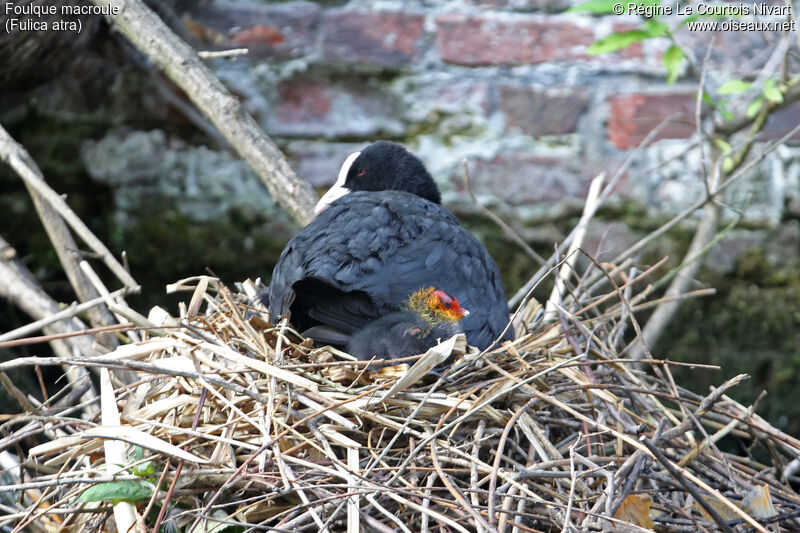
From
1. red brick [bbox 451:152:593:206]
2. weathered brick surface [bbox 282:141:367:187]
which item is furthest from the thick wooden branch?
red brick [bbox 451:152:593:206]

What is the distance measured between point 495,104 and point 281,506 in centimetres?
94

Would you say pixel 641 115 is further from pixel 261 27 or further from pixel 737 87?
pixel 261 27

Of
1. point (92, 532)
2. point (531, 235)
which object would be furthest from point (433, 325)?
point (531, 235)

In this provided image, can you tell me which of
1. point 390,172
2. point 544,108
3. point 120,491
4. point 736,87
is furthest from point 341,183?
point 120,491

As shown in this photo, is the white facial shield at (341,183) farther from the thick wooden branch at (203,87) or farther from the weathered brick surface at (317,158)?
the thick wooden branch at (203,87)

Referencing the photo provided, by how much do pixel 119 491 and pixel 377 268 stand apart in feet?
1.17

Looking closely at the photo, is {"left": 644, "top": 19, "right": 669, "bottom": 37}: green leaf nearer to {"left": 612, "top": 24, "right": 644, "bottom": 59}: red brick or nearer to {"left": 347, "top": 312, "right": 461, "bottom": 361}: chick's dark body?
{"left": 612, "top": 24, "right": 644, "bottom": 59}: red brick

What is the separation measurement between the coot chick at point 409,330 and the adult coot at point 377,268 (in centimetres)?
1

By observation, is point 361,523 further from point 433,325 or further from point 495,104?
point 495,104

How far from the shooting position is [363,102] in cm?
145

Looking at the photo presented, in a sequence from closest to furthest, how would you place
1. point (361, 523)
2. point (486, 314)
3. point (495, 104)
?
point (361, 523) < point (486, 314) < point (495, 104)

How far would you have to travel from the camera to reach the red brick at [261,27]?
56.3 inches

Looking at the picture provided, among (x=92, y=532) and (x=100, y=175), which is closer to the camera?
(x=92, y=532)

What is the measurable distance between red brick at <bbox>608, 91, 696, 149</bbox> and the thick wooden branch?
25.3 inches
